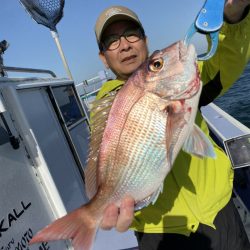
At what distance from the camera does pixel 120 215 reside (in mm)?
1872

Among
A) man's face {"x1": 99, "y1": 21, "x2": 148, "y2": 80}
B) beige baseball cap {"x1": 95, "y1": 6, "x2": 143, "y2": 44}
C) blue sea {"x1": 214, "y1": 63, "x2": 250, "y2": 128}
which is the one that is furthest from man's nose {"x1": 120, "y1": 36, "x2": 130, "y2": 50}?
blue sea {"x1": 214, "y1": 63, "x2": 250, "y2": 128}

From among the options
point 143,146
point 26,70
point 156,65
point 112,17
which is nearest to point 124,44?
point 112,17

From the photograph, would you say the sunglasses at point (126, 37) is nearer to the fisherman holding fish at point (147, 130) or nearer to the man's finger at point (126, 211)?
the fisherman holding fish at point (147, 130)

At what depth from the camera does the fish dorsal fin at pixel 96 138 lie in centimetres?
195

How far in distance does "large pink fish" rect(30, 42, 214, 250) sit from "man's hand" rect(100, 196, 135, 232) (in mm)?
34

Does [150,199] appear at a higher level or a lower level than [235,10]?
lower

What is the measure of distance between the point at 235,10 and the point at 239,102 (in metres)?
11.9

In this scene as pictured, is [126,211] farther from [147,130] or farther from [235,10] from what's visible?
[235,10]

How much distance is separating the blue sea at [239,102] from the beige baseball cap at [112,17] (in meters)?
8.00

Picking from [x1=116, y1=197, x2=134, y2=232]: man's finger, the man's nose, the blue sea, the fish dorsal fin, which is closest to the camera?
[x1=116, y1=197, x2=134, y2=232]: man's finger

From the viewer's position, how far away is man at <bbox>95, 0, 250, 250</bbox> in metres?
2.29

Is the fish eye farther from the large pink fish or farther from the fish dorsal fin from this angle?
the fish dorsal fin

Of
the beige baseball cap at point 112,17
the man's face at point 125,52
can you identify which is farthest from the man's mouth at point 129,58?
the beige baseball cap at point 112,17

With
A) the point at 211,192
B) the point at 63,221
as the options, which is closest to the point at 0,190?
the point at 63,221
